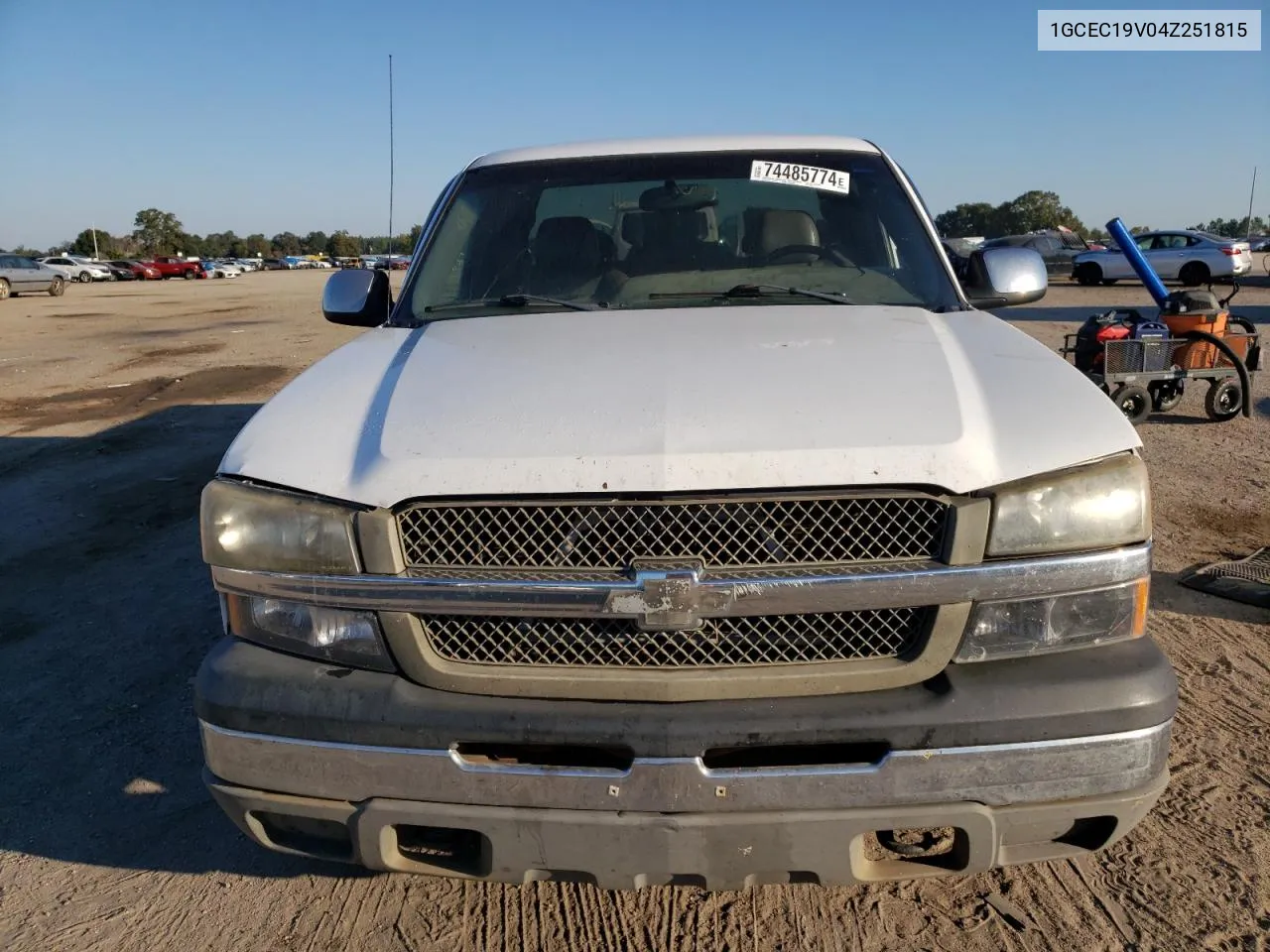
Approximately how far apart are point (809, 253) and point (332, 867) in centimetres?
252

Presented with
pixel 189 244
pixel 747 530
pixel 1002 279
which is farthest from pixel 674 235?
pixel 189 244

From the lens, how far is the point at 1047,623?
2.03 m

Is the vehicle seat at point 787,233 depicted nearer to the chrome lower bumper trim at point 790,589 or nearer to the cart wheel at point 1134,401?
the chrome lower bumper trim at point 790,589

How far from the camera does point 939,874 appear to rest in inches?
80.5

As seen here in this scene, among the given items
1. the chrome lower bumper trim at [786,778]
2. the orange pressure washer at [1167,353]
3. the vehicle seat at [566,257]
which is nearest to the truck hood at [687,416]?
the chrome lower bumper trim at [786,778]

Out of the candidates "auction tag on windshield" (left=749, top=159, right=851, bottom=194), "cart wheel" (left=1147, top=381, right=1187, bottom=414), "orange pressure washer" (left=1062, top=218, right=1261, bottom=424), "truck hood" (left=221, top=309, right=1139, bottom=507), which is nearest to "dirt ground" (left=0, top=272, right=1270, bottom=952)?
"truck hood" (left=221, top=309, right=1139, bottom=507)

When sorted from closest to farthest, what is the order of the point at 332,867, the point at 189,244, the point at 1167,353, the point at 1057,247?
the point at 332,867 < the point at 1167,353 < the point at 1057,247 < the point at 189,244

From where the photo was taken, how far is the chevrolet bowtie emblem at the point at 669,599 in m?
1.95

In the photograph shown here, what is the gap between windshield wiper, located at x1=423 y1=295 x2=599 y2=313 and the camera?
317 cm

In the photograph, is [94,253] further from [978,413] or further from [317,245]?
[978,413]

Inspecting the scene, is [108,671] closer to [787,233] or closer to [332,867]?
[332,867]

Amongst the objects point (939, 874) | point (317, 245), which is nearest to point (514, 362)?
point (939, 874)

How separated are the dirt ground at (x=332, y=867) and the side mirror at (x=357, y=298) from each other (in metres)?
1.57

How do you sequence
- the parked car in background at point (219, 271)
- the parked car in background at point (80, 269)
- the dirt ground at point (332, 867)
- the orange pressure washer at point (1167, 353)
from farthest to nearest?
the parked car in background at point (219, 271) → the parked car in background at point (80, 269) → the orange pressure washer at point (1167, 353) → the dirt ground at point (332, 867)
